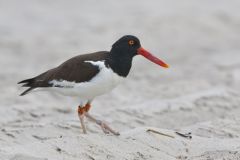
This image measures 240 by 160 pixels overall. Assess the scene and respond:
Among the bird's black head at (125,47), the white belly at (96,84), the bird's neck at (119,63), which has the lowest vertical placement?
the white belly at (96,84)

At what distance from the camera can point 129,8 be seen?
1862 centimetres

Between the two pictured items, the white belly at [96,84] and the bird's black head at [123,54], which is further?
the bird's black head at [123,54]

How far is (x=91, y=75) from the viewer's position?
25.2 ft

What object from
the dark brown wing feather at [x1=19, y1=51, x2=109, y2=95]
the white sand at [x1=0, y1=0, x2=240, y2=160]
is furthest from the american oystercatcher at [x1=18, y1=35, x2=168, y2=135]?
the white sand at [x1=0, y1=0, x2=240, y2=160]

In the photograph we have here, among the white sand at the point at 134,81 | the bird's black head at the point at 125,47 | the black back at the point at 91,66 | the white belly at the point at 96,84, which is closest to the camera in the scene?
the white sand at the point at 134,81

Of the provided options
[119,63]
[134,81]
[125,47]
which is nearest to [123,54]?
[125,47]

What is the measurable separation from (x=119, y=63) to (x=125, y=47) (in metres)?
0.33

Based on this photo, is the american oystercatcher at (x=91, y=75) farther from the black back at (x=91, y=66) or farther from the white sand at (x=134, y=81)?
the white sand at (x=134, y=81)

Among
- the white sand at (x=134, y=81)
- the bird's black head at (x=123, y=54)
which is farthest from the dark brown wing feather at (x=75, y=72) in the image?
the white sand at (x=134, y=81)

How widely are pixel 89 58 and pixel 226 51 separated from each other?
8249 mm

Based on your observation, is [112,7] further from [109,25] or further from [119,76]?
[119,76]

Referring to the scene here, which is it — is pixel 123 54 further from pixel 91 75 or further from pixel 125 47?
pixel 91 75

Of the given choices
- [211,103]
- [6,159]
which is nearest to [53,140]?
[6,159]

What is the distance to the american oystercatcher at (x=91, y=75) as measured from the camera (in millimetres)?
7676
